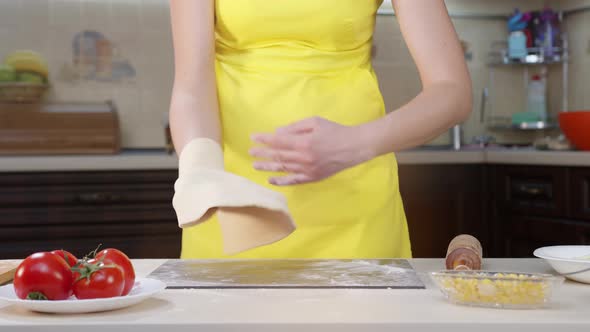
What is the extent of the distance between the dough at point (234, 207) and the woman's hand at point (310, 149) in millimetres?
115

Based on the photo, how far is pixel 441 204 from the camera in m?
3.19

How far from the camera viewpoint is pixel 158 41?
11.5 feet

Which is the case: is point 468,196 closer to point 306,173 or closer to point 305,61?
point 305,61

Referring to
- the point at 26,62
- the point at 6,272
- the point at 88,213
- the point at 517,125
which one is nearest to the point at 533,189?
the point at 517,125

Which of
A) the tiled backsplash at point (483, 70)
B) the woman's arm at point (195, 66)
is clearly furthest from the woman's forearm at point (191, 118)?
the tiled backsplash at point (483, 70)

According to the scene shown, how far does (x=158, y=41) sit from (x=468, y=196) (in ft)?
4.46

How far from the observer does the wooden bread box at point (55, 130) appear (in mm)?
3055

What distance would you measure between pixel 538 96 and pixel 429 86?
250 cm

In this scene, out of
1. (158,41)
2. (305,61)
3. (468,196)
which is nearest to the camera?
(305,61)

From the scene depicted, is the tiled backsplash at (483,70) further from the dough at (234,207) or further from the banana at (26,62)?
the dough at (234,207)

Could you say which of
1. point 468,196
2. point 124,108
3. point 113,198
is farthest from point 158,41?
point 468,196

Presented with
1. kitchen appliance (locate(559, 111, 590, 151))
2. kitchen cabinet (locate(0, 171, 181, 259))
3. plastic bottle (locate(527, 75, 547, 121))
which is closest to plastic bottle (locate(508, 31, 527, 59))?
plastic bottle (locate(527, 75, 547, 121))

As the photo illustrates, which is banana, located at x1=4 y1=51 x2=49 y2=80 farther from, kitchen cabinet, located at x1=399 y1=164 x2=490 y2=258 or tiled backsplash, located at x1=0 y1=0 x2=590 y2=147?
kitchen cabinet, located at x1=399 y1=164 x2=490 y2=258

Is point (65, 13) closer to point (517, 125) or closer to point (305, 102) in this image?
point (517, 125)
